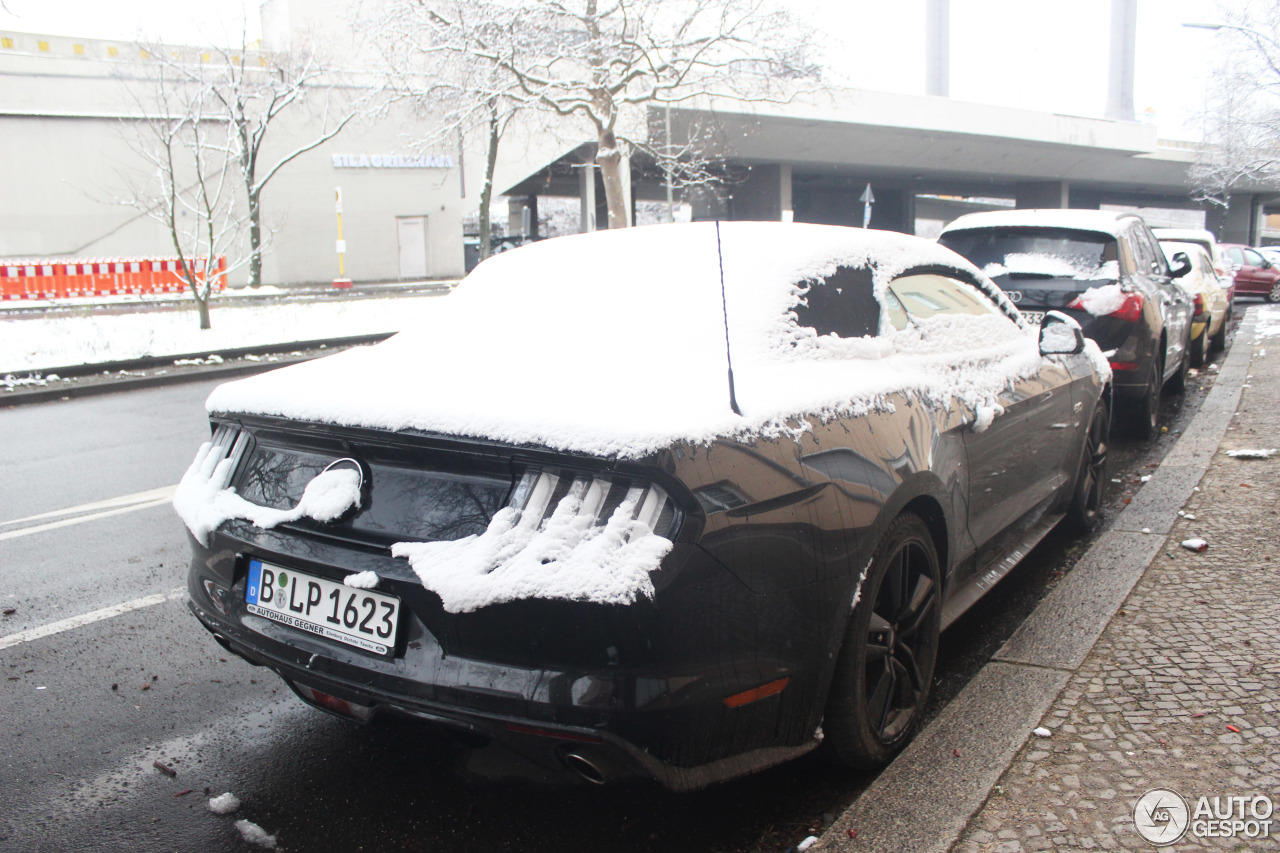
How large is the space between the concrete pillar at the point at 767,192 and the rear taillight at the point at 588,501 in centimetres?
4075

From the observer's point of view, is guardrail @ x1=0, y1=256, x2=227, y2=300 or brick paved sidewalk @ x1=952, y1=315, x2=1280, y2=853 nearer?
brick paved sidewalk @ x1=952, y1=315, x2=1280, y2=853

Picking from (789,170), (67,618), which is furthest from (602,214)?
(67,618)

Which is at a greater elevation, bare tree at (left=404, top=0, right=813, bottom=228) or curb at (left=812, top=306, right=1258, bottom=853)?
bare tree at (left=404, top=0, right=813, bottom=228)

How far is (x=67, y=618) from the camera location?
13.2ft

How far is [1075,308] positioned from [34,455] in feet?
25.3

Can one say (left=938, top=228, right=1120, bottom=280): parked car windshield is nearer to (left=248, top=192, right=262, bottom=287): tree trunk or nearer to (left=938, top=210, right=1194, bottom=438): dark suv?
(left=938, top=210, right=1194, bottom=438): dark suv

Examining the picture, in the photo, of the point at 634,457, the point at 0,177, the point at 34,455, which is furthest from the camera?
the point at 0,177

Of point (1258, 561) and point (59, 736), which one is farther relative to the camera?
point (1258, 561)

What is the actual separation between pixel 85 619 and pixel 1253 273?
83.6 ft

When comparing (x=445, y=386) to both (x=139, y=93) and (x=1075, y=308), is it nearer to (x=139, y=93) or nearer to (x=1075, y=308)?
(x=1075, y=308)

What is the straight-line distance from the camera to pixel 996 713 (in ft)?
9.30

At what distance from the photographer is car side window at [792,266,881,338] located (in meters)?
2.79

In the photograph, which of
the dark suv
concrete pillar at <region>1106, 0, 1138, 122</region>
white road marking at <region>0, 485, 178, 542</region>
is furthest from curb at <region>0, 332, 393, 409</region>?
concrete pillar at <region>1106, 0, 1138, 122</region>

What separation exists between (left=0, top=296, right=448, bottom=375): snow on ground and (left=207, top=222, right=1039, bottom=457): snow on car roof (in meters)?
8.57
